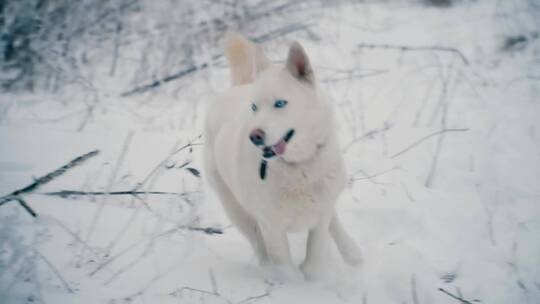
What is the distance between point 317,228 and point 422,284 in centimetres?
61

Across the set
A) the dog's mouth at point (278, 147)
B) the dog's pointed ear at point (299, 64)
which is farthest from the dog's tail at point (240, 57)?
the dog's mouth at point (278, 147)

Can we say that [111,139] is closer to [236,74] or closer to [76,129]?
[76,129]

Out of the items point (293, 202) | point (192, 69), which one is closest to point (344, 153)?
point (293, 202)

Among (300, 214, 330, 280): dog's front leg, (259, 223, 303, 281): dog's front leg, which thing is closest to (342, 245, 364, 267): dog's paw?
(300, 214, 330, 280): dog's front leg

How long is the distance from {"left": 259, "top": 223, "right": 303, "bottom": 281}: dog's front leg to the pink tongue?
0.49 m

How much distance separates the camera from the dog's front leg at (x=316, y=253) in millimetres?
2504

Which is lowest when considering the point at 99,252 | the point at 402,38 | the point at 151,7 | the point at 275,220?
the point at 99,252

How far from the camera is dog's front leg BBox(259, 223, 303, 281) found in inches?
95.7

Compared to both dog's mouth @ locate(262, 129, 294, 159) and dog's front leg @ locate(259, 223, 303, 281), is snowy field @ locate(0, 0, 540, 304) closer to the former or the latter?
dog's front leg @ locate(259, 223, 303, 281)

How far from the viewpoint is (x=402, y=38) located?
591cm

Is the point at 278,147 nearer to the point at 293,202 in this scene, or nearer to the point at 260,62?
the point at 293,202

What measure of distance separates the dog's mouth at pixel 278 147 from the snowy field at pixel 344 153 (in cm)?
74

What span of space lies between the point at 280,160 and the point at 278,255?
581 mm

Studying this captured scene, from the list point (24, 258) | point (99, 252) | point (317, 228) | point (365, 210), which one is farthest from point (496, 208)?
point (24, 258)
